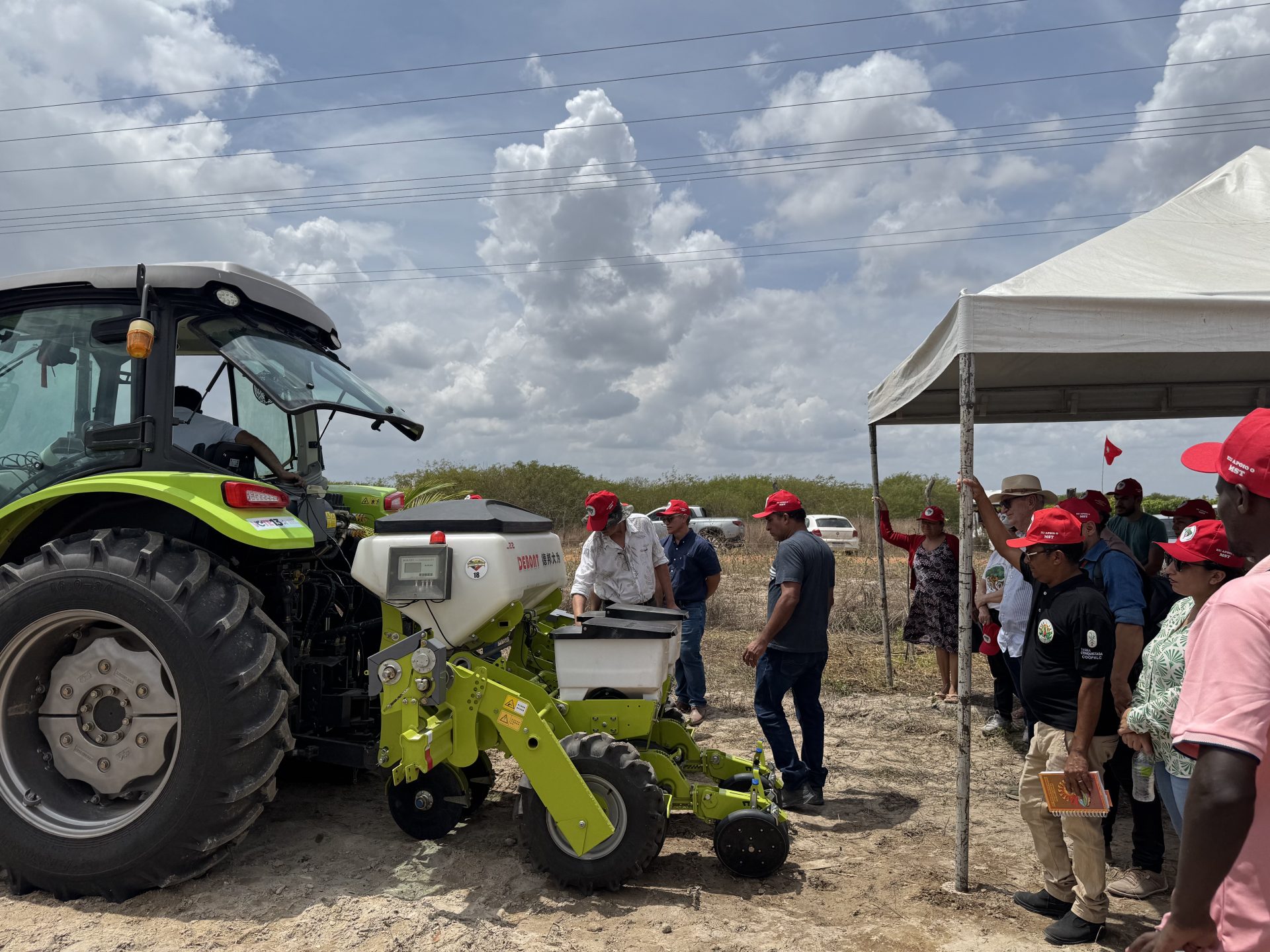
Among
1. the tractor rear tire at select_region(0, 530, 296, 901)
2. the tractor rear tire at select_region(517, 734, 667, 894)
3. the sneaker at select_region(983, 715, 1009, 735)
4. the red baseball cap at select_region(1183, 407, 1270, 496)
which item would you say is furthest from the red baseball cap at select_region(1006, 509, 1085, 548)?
the sneaker at select_region(983, 715, 1009, 735)

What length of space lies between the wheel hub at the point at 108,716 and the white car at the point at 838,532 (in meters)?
21.9

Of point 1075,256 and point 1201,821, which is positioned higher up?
point 1075,256

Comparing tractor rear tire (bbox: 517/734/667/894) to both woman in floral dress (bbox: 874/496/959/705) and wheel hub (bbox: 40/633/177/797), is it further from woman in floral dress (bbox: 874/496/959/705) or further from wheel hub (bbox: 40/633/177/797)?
woman in floral dress (bbox: 874/496/959/705)

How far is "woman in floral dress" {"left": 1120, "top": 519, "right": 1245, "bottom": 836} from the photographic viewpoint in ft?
10.3

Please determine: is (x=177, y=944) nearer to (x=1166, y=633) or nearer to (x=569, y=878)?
(x=569, y=878)

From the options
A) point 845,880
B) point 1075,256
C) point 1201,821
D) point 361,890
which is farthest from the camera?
point 1075,256

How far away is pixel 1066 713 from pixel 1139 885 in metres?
1.00

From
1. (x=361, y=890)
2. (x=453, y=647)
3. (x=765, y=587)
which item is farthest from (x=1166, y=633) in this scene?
(x=765, y=587)

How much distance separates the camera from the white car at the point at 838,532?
24938 millimetres

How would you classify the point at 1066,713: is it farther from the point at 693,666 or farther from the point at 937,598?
the point at 937,598

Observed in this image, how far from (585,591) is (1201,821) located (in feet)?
16.2

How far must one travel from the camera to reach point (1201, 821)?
1358 millimetres

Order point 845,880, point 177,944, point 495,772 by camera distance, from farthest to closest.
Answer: point 495,772 → point 845,880 → point 177,944

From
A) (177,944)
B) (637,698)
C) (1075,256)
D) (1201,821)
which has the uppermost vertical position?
(1075,256)
